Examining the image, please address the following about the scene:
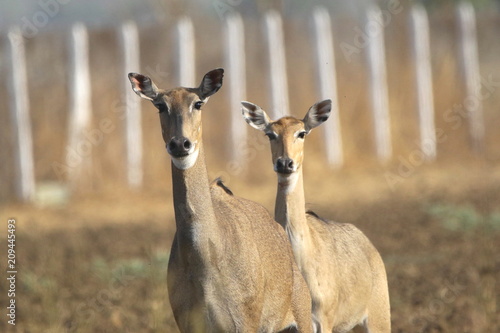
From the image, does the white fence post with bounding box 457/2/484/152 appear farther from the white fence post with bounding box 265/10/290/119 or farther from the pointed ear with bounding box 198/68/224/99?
the pointed ear with bounding box 198/68/224/99

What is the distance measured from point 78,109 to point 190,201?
15.9 metres

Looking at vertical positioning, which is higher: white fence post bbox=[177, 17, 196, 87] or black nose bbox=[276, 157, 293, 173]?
white fence post bbox=[177, 17, 196, 87]

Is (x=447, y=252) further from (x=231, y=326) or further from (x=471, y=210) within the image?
(x=231, y=326)

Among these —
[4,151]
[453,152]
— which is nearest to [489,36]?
[453,152]

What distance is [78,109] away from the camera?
21531 millimetres

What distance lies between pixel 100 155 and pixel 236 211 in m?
16.6

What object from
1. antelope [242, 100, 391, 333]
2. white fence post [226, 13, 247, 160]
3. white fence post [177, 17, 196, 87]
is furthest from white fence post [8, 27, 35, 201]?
antelope [242, 100, 391, 333]

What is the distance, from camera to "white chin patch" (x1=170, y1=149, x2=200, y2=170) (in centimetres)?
596

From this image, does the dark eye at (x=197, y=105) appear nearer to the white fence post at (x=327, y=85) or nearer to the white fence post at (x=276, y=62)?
the white fence post at (x=276, y=62)

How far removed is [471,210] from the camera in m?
16.3

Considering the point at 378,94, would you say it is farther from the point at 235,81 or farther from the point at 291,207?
the point at 291,207

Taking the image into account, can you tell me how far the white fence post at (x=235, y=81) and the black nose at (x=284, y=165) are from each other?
13.0m

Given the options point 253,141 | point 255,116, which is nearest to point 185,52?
point 253,141

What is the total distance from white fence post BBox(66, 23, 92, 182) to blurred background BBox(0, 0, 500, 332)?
0.03 m
